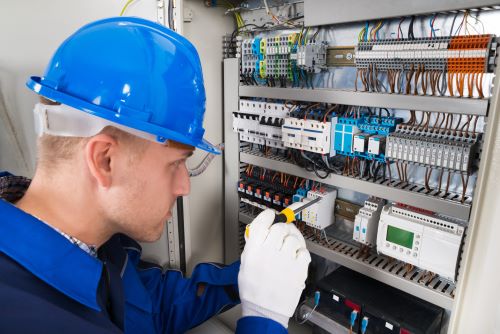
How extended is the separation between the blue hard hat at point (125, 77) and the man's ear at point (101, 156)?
0.16ft

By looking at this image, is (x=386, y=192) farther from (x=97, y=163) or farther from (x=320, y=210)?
(x=97, y=163)

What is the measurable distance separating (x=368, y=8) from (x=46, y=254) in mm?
1173

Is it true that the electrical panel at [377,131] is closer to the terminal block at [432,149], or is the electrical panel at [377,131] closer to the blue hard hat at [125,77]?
the terminal block at [432,149]

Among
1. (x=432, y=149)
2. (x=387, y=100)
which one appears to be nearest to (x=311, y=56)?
(x=387, y=100)

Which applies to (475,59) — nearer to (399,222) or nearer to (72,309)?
(399,222)

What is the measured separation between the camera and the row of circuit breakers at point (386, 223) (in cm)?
114

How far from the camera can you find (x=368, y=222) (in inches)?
52.1

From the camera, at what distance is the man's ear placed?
2.36 ft

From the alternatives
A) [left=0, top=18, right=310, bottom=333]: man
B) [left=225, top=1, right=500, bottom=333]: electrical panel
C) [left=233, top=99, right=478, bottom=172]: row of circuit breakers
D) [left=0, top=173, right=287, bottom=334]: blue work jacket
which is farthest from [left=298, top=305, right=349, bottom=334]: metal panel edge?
[left=0, top=18, right=310, bottom=333]: man

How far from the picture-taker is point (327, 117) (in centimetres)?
137

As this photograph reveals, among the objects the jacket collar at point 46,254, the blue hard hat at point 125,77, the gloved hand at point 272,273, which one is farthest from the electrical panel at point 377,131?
the jacket collar at point 46,254

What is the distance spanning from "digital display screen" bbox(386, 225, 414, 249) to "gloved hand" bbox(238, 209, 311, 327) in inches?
14.5

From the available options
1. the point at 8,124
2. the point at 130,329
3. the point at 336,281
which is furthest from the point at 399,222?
the point at 8,124

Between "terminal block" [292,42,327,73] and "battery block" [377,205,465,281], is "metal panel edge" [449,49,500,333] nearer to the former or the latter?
"battery block" [377,205,465,281]
